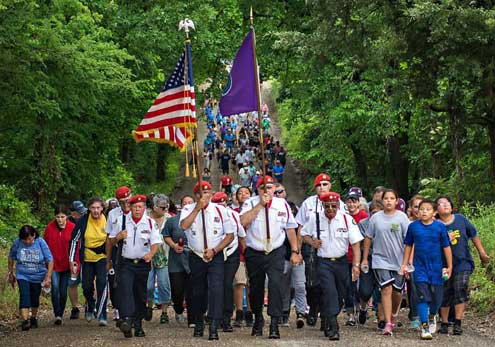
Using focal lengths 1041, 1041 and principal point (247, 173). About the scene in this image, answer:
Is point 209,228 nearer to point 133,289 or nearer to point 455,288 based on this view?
point 133,289

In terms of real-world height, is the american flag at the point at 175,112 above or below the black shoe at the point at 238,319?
above

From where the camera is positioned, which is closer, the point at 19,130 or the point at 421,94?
the point at 421,94

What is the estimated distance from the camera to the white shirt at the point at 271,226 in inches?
514

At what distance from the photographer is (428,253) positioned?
512 inches

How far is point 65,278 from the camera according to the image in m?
Result: 15.9

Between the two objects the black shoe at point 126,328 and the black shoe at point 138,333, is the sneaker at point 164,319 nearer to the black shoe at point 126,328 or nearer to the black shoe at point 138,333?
the black shoe at point 138,333

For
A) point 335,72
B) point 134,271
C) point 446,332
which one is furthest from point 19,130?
point 446,332

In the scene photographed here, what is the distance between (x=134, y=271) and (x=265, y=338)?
192 centimetres

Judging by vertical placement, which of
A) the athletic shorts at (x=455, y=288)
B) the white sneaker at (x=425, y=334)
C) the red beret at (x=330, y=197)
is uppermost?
the red beret at (x=330, y=197)

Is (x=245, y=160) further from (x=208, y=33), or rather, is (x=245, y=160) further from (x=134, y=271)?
(x=134, y=271)

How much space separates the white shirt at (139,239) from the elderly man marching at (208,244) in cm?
53

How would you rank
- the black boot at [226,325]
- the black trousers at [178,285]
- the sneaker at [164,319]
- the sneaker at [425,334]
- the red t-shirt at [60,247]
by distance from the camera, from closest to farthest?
the sneaker at [425,334] → the black boot at [226,325] → the black trousers at [178,285] → the sneaker at [164,319] → the red t-shirt at [60,247]

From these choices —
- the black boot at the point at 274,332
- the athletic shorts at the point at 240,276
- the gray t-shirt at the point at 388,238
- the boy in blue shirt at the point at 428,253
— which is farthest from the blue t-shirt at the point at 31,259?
the boy in blue shirt at the point at 428,253

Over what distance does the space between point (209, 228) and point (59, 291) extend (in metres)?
3.84
